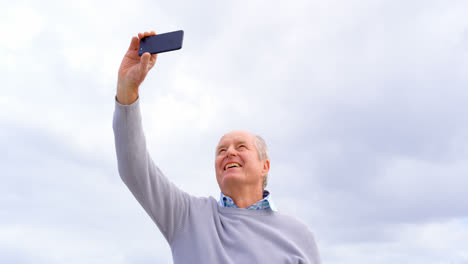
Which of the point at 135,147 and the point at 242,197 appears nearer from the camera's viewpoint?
the point at 135,147

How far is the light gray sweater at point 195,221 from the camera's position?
343cm

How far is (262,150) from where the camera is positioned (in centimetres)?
427

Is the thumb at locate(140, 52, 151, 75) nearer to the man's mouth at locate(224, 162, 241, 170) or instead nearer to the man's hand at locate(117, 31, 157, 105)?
the man's hand at locate(117, 31, 157, 105)

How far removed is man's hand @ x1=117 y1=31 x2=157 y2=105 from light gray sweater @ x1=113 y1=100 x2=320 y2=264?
7 centimetres

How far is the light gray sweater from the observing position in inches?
135

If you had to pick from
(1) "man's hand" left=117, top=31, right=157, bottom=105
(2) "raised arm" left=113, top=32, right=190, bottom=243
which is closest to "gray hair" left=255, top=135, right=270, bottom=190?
(2) "raised arm" left=113, top=32, right=190, bottom=243

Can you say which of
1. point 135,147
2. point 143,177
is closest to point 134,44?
point 135,147

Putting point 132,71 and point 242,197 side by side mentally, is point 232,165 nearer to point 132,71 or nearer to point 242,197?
point 242,197

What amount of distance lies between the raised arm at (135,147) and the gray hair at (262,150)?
91cm

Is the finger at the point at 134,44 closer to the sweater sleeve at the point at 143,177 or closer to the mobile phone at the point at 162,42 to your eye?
the mobile phone at the point at 162,42

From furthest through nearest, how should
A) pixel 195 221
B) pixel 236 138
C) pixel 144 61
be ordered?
pixel 236 138, pixel 195 221, pixel 144 61

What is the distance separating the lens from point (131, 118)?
338cm

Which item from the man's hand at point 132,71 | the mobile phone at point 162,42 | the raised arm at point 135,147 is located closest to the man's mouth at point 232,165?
the raised arm at point 135,147

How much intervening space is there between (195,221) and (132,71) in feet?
3.96
